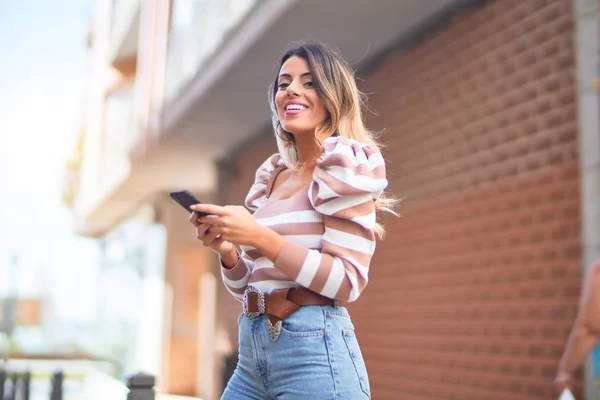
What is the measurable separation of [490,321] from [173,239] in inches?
473

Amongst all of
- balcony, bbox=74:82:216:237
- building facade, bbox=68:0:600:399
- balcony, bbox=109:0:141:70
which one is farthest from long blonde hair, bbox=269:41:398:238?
balcony, bbox=109:0:141:70

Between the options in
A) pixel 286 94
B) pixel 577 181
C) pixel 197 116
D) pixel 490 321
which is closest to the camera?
pixel 286 94

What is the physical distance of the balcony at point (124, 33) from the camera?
20.1 metres

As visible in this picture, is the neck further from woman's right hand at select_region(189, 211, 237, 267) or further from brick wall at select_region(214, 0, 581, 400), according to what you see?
brick wall at select_region(214, 0, 581, 400)

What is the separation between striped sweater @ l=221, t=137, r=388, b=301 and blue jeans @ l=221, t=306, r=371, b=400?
8 cm

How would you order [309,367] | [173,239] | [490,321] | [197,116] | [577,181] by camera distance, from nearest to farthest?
[309,367] < [577,181] < [490,321] < [197,116] < [173,239]

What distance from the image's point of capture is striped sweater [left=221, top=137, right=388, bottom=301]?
6.84 feet

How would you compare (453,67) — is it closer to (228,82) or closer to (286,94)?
(228,82)

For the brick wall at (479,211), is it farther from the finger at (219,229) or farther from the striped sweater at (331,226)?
the finger at (219,229)

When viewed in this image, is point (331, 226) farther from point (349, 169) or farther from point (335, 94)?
point (335, 94)

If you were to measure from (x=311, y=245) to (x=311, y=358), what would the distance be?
0.93 ft

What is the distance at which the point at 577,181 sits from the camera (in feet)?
18.1

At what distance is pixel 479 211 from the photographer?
659 cm

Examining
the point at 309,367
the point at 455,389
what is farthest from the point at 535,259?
the point at 309,367
